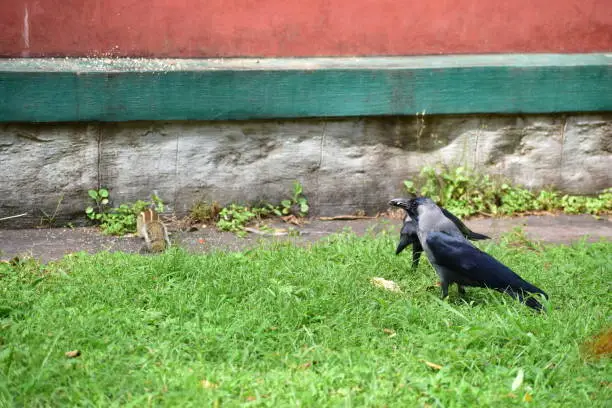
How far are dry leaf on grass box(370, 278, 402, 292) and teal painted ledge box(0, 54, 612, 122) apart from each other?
2.08m

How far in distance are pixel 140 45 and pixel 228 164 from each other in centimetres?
121

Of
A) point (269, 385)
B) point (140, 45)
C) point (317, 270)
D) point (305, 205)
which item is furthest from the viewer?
point (305, 205)

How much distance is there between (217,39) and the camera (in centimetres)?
712

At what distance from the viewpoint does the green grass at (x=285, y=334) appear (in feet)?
13.0

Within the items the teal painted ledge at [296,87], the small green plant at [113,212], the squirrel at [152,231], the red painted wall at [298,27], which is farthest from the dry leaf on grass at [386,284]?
the red painted wall at [298,27]

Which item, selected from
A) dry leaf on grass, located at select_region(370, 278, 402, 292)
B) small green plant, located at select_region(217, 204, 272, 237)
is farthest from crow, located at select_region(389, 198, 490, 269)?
small green plant, located at select_region(217, 204, 272, 237)

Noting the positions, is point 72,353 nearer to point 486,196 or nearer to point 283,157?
point 283,157

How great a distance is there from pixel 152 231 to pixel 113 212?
777 millimetres

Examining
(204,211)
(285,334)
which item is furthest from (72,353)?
(204,211)

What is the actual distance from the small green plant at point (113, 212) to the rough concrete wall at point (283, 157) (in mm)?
67

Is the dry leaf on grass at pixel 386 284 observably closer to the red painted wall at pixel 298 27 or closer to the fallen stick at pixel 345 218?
the fallen stick at pixel 345 218

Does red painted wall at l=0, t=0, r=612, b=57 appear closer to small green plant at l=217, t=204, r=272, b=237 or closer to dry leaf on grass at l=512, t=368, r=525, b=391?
small green plant at l=217, t=204, r=272, b=237

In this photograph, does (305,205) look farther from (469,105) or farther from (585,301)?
(585,301)

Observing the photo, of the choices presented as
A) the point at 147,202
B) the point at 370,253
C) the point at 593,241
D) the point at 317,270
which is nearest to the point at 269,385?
the point at 317,270
